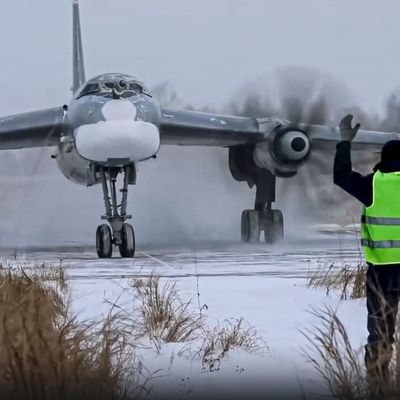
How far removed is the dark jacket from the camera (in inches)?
226

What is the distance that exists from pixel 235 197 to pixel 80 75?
6.84 meters

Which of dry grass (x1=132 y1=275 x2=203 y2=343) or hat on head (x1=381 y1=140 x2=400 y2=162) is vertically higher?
hat on head (x1=381 y1=140 x2=400 y2=162)

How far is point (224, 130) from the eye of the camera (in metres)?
20.1

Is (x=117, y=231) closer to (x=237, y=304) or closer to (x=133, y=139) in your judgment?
(x=133, y=139)

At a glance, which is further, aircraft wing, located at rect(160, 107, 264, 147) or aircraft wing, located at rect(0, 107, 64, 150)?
aircraft wing, located at rect(160, 107, 264, 147)

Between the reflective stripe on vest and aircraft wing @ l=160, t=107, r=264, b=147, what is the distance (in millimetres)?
13916

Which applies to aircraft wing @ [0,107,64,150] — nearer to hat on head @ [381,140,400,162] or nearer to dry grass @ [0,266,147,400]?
hat on head @ [381,140,400,162]

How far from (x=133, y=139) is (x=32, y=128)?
423 cm

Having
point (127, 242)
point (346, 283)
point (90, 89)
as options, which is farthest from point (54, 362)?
point (90, 89)

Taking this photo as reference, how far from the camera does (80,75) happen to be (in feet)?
84.1

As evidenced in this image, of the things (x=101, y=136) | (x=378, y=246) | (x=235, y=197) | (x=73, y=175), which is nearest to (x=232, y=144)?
(x=73, y=175)

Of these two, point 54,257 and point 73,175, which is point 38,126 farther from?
point 54,257

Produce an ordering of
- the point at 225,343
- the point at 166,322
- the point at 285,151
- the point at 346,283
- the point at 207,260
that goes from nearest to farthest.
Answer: the point at 225,343, the point at 166,322, the point at 346,283, the point at 207,260, the point at 285,151

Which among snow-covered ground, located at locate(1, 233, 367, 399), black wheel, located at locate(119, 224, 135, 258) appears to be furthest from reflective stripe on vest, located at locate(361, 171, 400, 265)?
black wheel, located at locate(119, 224, 135, 258)
